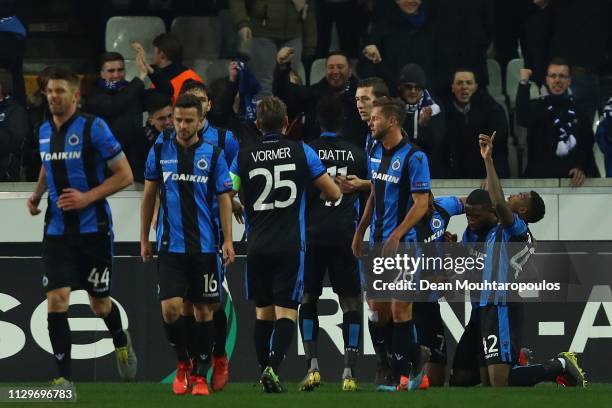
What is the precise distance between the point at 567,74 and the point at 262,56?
2.97 meters

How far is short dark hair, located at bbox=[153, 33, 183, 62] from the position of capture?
46.8 feet

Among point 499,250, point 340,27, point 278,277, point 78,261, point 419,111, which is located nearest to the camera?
point 78,261

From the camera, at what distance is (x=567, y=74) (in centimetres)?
1401

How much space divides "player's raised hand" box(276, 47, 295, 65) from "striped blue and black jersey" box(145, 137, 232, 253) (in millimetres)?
3336

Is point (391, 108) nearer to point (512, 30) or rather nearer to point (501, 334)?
point (501, 334)

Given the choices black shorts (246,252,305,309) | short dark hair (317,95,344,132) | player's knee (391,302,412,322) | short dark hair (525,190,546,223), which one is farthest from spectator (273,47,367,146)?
black shorts (246,252,305,309)

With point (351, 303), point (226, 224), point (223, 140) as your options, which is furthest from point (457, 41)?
point (226, 224)

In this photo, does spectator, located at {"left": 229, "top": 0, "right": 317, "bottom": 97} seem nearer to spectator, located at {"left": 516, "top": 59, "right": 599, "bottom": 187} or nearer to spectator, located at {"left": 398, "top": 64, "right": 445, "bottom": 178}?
spectator, located at {"left": 398, "top": 64, "right": 445, "bottom": 178}

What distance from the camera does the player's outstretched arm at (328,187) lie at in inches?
418

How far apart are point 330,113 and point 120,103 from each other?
323cm

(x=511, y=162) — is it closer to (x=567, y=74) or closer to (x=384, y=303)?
(x=567, y=74)

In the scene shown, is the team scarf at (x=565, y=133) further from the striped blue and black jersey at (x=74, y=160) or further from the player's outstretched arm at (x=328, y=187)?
the striped blue and black jersey at (x=74, y=160)

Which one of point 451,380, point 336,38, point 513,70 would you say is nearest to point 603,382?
point 451,380

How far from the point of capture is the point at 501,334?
11.6 meters
